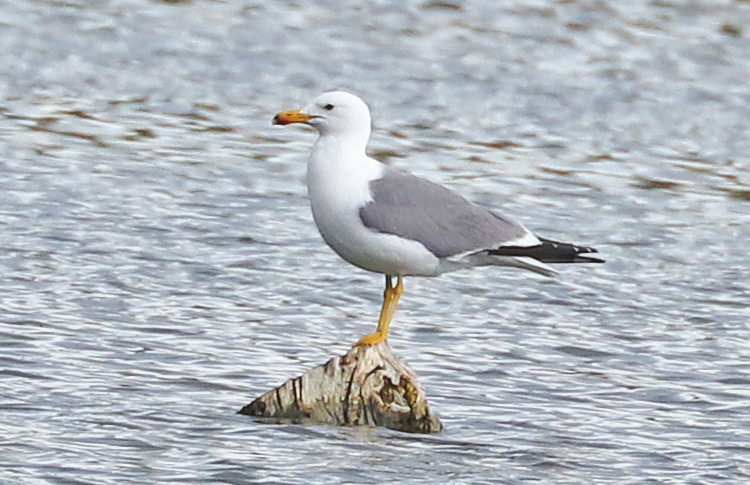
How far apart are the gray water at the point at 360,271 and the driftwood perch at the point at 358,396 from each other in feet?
0.35

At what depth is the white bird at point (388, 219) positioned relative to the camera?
8656 mm

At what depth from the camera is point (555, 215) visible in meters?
14.1

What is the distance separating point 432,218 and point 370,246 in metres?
0.49

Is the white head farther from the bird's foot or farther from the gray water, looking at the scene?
the gray water

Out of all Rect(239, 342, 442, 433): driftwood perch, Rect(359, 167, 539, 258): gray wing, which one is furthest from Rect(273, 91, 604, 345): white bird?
Rect(239, 342, 442, 433): driftwood perch

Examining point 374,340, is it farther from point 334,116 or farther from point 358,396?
point 334,116

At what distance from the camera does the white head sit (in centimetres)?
892

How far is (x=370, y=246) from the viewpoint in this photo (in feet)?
28.4

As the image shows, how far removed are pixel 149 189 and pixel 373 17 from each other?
23.7 feet

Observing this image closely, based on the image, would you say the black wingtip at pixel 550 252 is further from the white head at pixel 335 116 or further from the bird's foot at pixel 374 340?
the white head at pixel 335 116

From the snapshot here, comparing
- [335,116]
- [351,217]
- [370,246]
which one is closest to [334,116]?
[335,116]

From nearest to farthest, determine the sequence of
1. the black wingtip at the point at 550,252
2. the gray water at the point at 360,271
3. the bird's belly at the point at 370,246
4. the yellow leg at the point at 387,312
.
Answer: the bird's belly at the point at 370,246 → the gray water at the point at 360,271 → the black wingtip at the point at 550,252 → the yellow leg at the point at 387,312

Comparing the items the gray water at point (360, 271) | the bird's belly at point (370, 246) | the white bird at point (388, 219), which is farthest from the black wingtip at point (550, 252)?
the gray water at point (360, 271)

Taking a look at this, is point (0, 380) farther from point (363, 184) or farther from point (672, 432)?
point (672, 432)
